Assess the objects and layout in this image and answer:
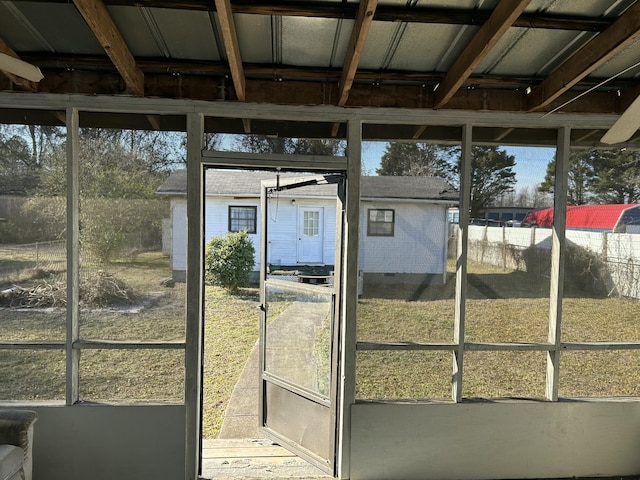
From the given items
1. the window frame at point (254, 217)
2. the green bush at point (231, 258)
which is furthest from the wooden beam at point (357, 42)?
the green bush at point (231, 258)

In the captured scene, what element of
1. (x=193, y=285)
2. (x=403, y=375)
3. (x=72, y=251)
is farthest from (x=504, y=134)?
(x=72, y=251)

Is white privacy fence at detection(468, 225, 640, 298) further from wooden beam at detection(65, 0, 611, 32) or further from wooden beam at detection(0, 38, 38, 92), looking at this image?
wooden beam at detection(0, 38, 38, 92)

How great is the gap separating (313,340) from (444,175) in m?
1.45

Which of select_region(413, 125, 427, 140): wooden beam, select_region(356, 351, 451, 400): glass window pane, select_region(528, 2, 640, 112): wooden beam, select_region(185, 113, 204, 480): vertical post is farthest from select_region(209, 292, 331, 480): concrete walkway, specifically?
select_region(528, 2, 640, 112): wooden beam

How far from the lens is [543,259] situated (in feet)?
8.77

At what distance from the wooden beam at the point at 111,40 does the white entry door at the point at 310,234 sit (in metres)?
1.28

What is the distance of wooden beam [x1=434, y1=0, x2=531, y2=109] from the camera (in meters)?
1.63

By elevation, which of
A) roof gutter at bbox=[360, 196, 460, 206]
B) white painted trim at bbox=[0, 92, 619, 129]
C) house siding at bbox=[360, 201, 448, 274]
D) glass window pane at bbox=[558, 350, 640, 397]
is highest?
white painted trim at bbox=[0, 92, 619, 129]

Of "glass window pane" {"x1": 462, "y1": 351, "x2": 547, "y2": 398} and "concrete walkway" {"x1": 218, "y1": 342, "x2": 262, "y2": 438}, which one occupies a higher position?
"glass window pane" {"x1": 462, "y1": 351, "x2": 547, "y2": 398}

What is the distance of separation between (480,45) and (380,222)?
1127mm

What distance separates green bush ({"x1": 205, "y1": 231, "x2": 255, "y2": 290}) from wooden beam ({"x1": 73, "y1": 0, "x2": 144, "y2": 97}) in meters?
4.87

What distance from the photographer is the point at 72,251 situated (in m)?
2.39

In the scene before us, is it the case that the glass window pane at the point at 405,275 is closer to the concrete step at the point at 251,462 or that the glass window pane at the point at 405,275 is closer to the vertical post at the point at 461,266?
the vertical post at the point at 461,266

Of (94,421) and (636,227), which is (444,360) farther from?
(94,421)
